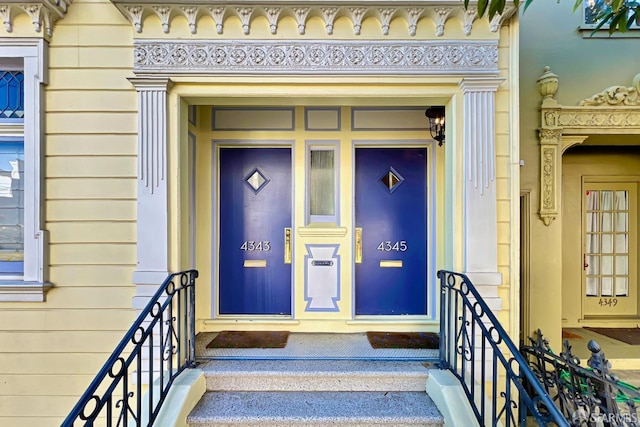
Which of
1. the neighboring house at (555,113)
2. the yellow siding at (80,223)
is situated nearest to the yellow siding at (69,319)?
the yellow siding at (80,223)

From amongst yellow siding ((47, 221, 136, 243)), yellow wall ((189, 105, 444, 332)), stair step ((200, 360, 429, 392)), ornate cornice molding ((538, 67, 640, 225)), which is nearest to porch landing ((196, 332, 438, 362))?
stair step ((200, 360, 429, 392))

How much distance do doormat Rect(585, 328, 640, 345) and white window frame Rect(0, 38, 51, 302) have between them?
5.79 meters

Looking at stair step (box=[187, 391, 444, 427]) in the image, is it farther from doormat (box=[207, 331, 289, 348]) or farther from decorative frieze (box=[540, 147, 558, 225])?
decorative frieze (box=[540, 147, 558, 225])

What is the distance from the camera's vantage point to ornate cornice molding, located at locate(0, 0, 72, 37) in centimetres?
213

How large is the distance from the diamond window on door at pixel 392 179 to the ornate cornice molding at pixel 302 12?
46.3 inches

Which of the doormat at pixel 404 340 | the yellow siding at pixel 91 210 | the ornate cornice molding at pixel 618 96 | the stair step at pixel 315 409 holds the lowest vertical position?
the stair step at pixel 315 409

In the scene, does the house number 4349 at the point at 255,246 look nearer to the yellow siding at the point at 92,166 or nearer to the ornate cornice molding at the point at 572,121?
the yellow siding at the point at 92,166

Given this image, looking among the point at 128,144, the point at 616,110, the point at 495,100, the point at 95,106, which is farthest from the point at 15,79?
the point at 616,110

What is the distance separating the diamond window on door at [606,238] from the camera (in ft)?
14.4

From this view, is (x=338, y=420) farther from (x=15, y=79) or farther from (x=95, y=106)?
(x=15, y=79)

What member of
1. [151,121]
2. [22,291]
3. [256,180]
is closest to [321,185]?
[256,180]

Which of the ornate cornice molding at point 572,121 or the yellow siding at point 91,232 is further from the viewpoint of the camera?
the ornate cornice molding at point 572,121

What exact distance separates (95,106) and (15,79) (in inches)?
27.6

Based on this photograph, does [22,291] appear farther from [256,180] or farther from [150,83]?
[256,180]
